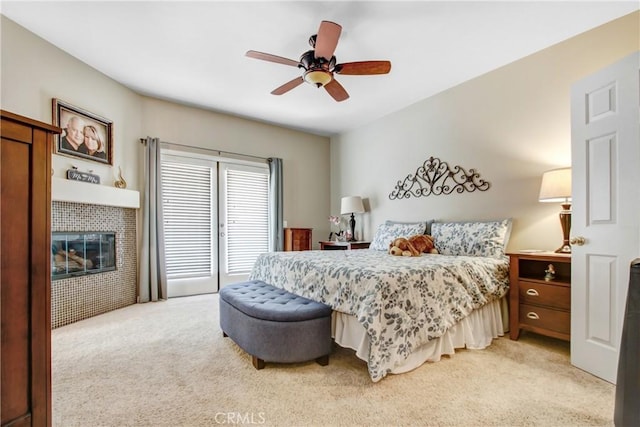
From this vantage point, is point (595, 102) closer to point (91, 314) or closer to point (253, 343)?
point (253, 343)

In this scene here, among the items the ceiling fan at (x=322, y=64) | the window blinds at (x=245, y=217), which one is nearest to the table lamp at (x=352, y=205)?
the window blinds at (x=245, y=217)

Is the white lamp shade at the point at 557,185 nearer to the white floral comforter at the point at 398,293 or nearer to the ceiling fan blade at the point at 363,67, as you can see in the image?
the white floral comforter at the point at 398,293

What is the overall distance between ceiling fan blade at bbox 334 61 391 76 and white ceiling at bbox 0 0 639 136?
13.8 inches

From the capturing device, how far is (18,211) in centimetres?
95

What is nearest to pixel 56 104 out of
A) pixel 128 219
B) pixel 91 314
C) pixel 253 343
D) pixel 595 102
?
pixel 128 219

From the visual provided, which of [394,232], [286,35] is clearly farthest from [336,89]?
[394,232]

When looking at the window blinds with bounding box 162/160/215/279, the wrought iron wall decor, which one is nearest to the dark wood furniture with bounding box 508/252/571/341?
the wrought iron wall decor

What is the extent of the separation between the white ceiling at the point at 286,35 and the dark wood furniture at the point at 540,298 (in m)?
1.95

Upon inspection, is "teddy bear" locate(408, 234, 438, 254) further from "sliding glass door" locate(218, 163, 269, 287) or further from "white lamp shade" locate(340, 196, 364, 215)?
"sliding glass door" locate(218, 163, 269, 287)

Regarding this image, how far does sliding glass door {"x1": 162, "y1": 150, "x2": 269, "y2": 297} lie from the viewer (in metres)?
4.23

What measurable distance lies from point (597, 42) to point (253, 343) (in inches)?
147

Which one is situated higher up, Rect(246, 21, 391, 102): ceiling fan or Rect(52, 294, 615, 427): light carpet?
Rect(246, 21, 391, 102): ceiling fan

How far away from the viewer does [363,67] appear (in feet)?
8.19

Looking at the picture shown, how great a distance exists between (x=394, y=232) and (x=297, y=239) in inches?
67.0
